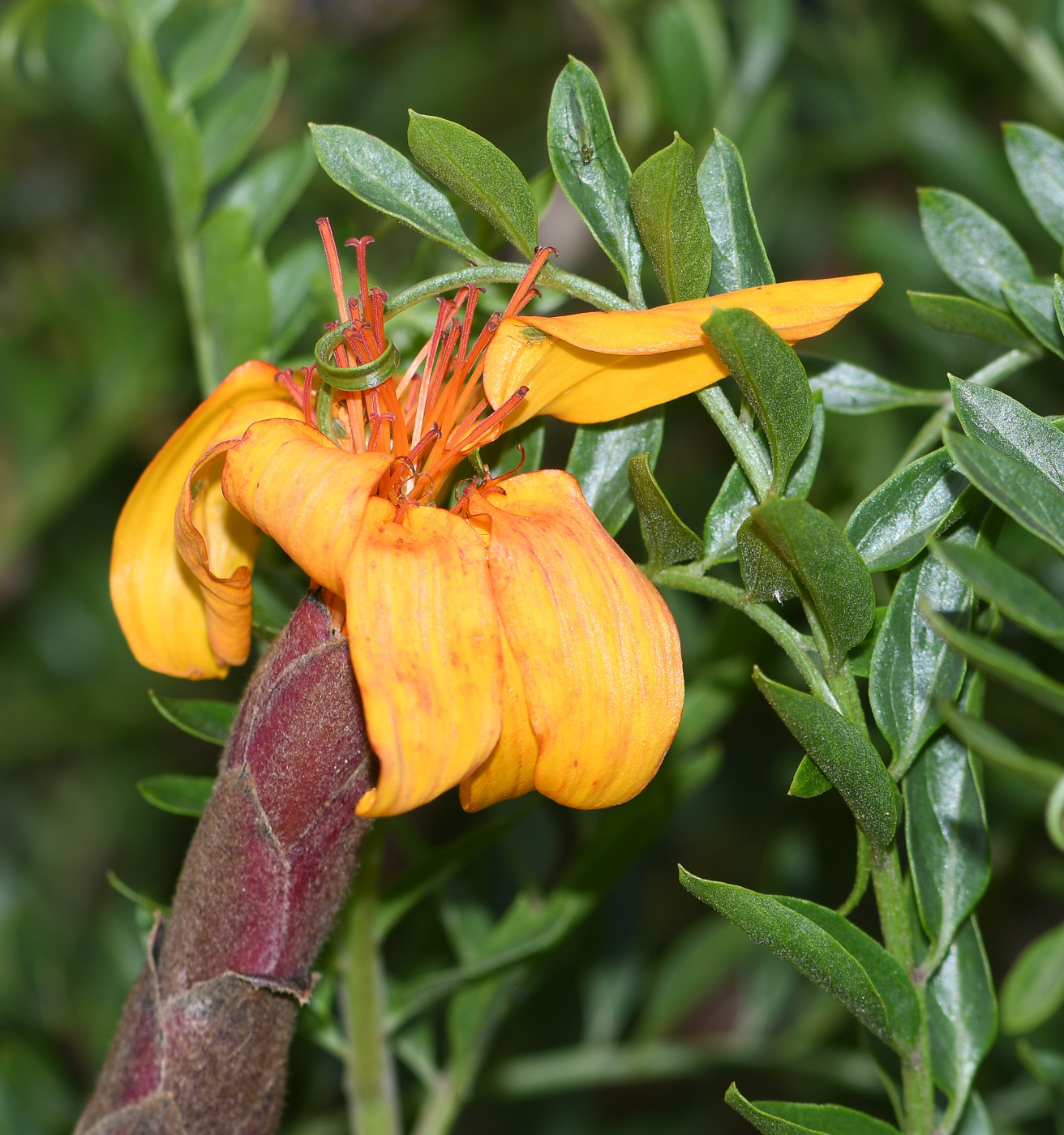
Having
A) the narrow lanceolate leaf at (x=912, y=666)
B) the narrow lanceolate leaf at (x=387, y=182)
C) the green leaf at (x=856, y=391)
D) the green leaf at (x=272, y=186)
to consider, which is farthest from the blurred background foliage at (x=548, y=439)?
the narrow lanceolate leaf at (x=912, y=666)

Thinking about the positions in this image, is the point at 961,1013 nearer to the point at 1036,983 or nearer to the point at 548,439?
the point at 1036,983

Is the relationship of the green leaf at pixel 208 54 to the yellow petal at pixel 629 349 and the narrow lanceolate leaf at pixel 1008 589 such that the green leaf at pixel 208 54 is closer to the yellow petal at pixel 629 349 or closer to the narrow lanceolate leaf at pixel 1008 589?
the yellow petal at pixel 629 349

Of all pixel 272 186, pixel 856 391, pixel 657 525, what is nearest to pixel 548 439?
pixel 272 186

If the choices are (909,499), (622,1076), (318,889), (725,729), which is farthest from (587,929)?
(909,499)

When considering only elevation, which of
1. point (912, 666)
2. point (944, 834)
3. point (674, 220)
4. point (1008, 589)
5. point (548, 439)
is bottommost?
point (548, 439)

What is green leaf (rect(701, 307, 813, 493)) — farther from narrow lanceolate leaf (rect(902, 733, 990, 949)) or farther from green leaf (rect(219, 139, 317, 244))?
green leaf (rect(219, 139, 317, 244))
